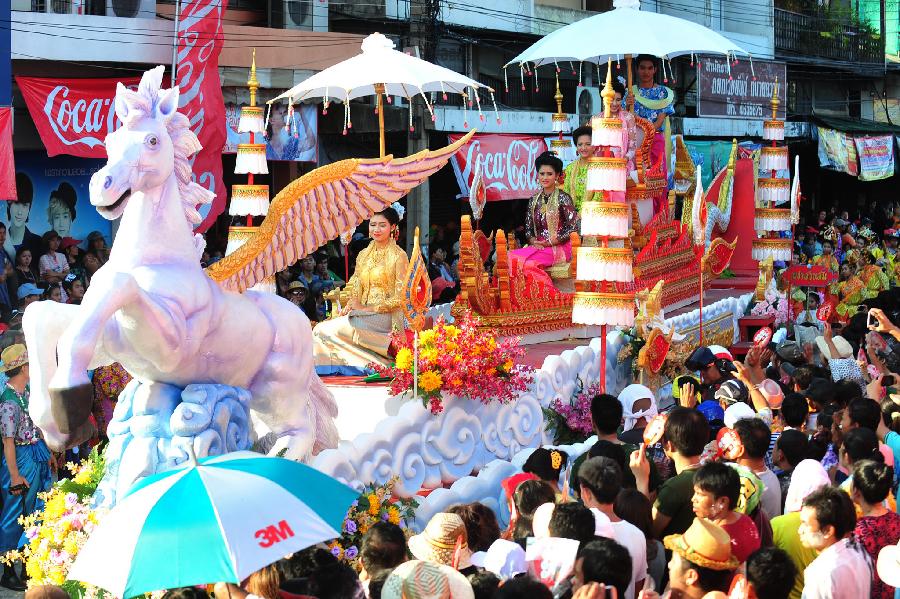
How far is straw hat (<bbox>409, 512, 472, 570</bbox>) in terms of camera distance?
5.08 m

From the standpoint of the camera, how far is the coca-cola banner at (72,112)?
532 inches

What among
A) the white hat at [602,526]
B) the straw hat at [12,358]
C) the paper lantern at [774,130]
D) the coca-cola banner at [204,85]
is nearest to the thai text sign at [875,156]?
the paper lantern at [774,130]

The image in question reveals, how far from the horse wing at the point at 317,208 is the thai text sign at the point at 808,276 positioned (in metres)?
9.64

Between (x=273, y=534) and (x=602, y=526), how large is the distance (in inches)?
53.8

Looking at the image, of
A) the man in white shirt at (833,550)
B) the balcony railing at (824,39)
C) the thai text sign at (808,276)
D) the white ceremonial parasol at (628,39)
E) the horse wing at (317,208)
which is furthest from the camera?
the balcony railing at (824,39)

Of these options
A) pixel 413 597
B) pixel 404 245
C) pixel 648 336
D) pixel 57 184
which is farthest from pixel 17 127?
pixel 413 597

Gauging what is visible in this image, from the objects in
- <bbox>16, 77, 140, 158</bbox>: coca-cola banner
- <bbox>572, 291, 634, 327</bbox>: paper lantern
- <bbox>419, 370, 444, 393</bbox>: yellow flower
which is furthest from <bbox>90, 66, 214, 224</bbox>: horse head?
<bbox>16, 77, 140, 158</bbox>: coca-cola banner

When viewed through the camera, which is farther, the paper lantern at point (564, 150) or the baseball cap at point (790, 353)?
the paper lantern at point (564, 150)

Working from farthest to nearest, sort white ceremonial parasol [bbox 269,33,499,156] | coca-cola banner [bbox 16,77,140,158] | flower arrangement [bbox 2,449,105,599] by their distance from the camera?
coca-cola banner [bbox 16,77,140,158]
white ceremonial parasol [bbox 269,33,499,156]
flower arrangement [bbox 2,449,105,599]

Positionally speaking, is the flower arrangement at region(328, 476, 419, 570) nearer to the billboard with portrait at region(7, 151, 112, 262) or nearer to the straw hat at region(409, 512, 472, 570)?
the straw hat at region(409, 512, 472, 570)

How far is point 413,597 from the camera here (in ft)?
14.2

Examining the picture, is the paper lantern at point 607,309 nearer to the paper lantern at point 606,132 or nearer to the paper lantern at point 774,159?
the paper lantern at point 606,132

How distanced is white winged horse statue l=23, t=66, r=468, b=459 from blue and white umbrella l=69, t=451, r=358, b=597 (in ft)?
4.03

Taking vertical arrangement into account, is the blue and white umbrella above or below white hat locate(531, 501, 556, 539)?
above
